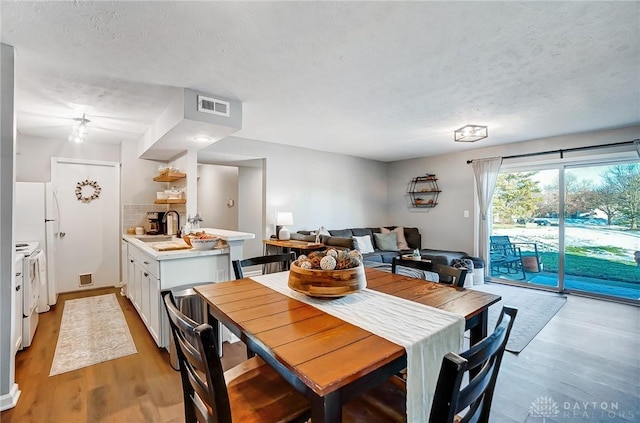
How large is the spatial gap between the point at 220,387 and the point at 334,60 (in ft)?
7.19

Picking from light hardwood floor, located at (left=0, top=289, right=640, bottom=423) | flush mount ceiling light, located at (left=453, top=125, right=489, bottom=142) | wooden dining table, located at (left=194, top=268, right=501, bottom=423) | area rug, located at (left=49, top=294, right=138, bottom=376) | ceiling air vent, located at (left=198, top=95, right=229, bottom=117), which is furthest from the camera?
flush mount ceiling light, located at (left=453, top=125, right=489, bottom=142)

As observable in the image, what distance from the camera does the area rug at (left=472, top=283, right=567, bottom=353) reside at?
9.53 ft

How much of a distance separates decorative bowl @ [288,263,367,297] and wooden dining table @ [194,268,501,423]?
0.28 ft

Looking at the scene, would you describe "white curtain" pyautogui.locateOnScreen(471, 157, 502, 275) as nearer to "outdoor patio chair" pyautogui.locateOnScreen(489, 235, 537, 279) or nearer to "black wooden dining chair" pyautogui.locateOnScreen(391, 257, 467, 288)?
"outdoor patio chair" pyautogui.locateOnScreen(489, 235, 537, 279)

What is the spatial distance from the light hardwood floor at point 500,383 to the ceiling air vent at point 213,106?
227cm

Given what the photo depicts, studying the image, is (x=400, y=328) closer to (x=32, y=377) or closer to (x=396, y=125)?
(x=32, y=377)

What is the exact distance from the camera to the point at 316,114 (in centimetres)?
352

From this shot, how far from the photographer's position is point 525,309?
3.70 metres

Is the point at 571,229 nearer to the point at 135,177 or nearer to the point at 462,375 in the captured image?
the point at 462,375

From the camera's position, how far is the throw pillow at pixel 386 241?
5.71 meters

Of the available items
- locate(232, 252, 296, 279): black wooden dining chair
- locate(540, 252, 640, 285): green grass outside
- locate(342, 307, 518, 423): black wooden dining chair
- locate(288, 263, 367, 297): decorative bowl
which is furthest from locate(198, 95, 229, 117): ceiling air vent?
locate(540, 252, 640, 285): green grass outside

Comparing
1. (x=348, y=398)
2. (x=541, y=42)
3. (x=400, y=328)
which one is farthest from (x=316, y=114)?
(x=348, y=398)

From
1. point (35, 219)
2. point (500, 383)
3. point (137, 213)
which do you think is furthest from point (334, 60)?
point (137, 213)

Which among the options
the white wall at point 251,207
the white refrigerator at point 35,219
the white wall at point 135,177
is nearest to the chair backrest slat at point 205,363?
the white refrigerator at point 35,219
